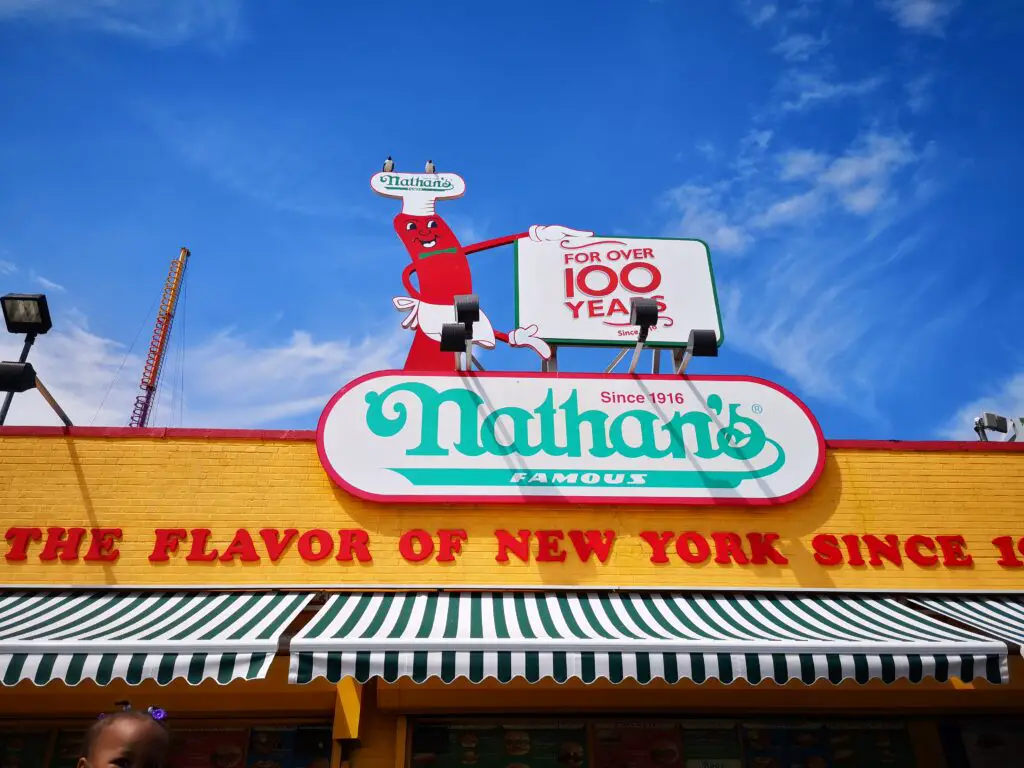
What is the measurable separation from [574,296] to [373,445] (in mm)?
3534

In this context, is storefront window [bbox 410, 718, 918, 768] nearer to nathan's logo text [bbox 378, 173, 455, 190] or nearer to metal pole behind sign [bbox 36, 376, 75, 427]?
metal pole behind sign [bbox 36, 376, 75, 427]

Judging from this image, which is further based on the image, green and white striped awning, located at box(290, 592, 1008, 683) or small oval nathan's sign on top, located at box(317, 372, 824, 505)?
small oval nathan's sign on top, located at box(317, 372, 824, 505)

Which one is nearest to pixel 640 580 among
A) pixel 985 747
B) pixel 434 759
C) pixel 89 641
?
pixel 434 759

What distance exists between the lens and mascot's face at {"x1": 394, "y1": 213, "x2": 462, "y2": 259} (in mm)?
10080

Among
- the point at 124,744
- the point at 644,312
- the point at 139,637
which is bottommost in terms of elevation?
the point at 124,744

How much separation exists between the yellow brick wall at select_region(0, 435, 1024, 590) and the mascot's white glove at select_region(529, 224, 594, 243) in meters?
4.20

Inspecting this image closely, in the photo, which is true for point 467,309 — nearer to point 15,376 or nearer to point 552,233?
point 552,233

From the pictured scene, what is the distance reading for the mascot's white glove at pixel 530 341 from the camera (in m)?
8.87

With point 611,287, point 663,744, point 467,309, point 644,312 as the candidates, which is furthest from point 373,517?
point 611,287

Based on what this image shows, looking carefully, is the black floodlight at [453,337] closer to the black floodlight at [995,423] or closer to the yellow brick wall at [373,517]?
the yellow brick wall at [373,517]

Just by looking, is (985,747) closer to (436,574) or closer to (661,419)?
(661,419)

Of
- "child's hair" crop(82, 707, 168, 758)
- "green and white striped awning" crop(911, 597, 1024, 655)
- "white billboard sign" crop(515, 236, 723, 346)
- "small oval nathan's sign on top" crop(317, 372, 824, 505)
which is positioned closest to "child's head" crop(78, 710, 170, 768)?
"child's hair" crop(82, 707, 168, 758)

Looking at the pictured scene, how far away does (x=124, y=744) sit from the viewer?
7.41ft

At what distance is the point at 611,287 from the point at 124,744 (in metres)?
7.85
